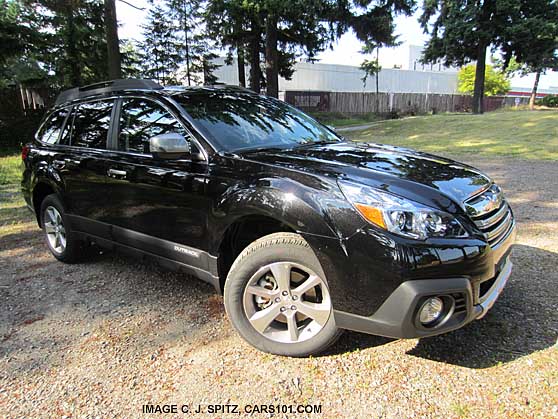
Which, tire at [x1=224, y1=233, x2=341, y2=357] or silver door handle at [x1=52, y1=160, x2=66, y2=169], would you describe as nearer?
tire at [x1=224, y1=233, x2=341, y2=357]

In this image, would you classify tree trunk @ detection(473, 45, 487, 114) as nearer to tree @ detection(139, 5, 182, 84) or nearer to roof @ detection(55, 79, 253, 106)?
tree @ detection(139, 5, 182, 84)

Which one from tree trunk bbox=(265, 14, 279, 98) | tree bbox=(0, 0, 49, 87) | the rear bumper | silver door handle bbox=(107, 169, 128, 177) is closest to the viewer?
the rear bumper

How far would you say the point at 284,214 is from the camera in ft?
7.89

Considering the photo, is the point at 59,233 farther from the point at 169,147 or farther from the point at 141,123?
the point at 169,147

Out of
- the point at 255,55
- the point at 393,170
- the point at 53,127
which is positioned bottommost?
the point at 393,170

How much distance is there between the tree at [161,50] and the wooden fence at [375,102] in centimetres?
854

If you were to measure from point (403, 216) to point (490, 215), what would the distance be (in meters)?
0.75

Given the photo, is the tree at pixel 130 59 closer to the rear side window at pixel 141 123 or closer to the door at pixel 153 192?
the rear side window at pixel 141 123

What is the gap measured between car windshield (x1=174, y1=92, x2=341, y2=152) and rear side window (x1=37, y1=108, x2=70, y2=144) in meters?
1.78

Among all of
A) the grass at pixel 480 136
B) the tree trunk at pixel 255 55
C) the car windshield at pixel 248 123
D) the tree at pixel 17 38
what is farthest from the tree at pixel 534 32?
the car windshield at pixel 248 123

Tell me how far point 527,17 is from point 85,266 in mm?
28167

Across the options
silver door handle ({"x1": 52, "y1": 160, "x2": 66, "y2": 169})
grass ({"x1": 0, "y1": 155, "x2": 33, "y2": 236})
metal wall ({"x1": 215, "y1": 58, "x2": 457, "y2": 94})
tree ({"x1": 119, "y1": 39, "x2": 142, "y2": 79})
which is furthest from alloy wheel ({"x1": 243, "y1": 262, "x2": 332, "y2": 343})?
metal wall ({"x1": 215, "y1": 58, "x2": 457, "y2": 94})

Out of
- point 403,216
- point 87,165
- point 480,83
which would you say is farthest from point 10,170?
point 480,83

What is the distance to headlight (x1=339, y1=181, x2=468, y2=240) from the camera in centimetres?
213
